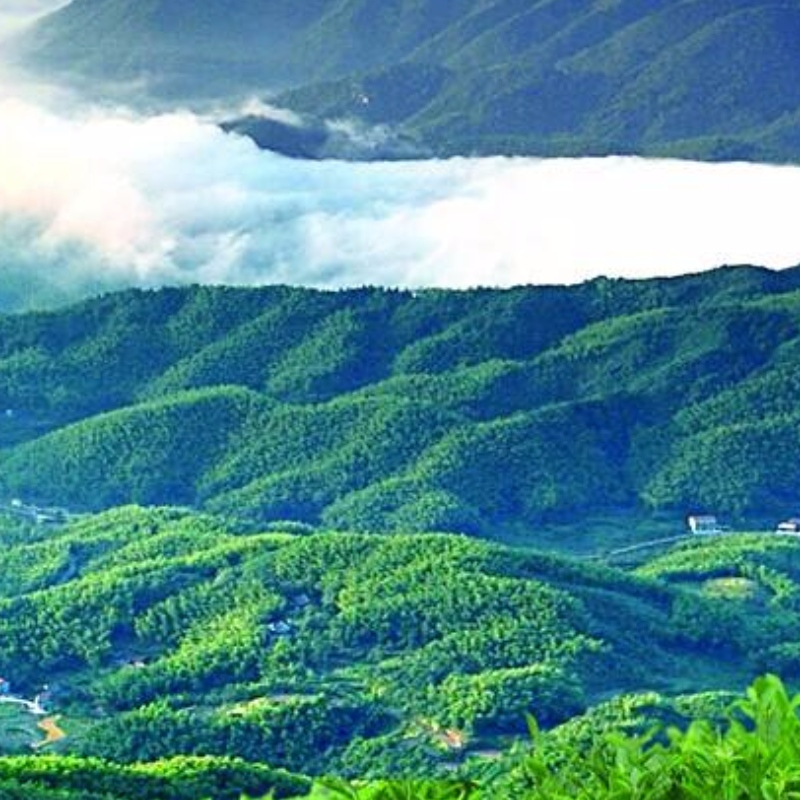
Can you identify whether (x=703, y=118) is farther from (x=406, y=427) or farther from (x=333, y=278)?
(x=406, y=427)

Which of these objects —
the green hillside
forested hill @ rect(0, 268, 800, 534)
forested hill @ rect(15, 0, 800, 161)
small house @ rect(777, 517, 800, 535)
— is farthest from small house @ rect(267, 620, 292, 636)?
forested hill @ rect(15, 0, 800, 161)

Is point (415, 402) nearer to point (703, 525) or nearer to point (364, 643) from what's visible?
point (703, 525)

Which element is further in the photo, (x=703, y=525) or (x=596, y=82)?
(x=596, y=82)

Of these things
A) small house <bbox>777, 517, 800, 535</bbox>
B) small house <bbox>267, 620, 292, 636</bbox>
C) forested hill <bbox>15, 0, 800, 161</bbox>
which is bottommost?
small house <bbox>777, 517, 800, 535</bbox>

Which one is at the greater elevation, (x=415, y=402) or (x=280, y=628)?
(x=415, y=402)

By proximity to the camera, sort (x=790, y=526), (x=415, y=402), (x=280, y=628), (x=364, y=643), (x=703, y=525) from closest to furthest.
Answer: (x=364, y=643), (x=280, y=628), (x=790, y=526), (x=703, y=525), (x=415, y=402)

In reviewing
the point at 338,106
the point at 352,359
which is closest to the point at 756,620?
the point at 352,359

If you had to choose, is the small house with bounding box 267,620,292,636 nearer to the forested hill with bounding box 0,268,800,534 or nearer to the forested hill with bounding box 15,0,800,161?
the forested hill with bounding box 0,268,800,534

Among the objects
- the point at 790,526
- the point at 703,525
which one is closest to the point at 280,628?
the point at 703,525
